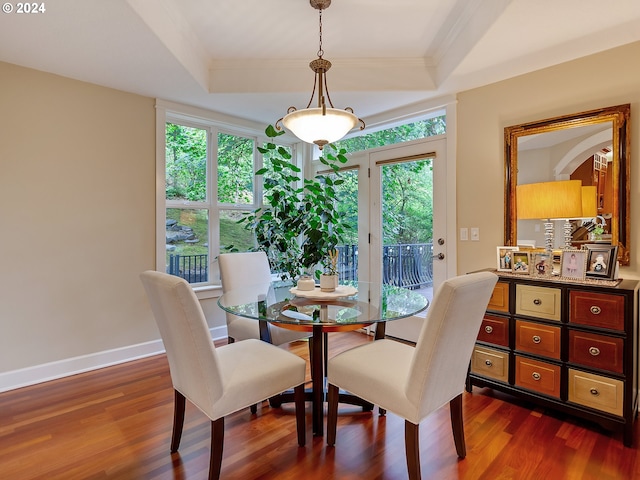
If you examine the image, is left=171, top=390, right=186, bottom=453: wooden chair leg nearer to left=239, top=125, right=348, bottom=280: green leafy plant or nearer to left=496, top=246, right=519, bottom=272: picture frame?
left=239, top=125, right=348, bottom=280: green leafy plant

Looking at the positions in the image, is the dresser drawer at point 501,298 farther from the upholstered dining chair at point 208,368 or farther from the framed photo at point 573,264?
the upholstered dining chair at point 208,368

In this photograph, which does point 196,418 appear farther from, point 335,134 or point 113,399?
point 335,134

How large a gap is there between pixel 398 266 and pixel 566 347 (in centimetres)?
172

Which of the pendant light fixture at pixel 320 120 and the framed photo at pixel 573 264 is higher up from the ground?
the pendant light fixture at pixel 320 120

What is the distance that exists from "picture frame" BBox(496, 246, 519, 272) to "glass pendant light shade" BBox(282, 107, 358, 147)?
4.66 feet

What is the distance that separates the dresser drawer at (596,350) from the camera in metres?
1.85

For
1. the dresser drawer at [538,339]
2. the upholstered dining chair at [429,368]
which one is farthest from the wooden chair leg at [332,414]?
the dresser drawer at [538,339]

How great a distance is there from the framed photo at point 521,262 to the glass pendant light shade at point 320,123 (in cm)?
145

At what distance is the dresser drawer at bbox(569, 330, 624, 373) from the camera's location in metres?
Answer: 1.85

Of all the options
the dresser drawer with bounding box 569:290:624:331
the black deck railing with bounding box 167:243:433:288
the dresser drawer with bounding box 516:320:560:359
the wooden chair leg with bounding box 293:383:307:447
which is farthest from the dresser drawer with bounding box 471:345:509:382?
the wooden chair leg with bounding box 293:383:307:447

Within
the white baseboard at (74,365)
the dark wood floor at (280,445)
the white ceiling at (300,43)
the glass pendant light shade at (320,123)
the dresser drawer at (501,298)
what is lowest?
the dark wood floor at (280,445)

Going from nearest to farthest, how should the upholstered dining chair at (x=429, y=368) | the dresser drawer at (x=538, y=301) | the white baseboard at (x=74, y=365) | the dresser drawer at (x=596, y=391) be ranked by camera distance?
the upholstered dining chair at (x=429, y=368)
the dresser drawer at (x=596, y=391)
the dresser drawer at (x=538, y=301)
the white baseboard at (x=74, y=365)

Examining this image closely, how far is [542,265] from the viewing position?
7.32ft

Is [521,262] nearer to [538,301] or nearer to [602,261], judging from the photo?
[538,301]
